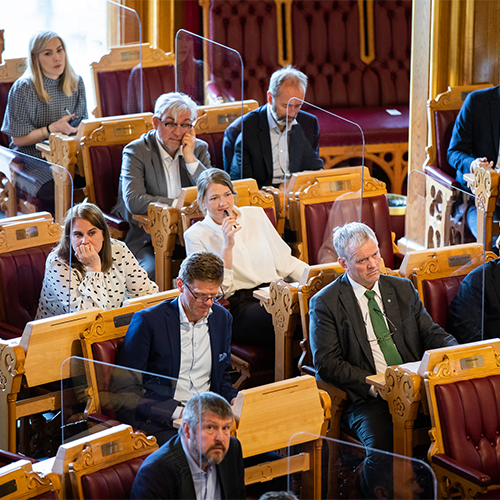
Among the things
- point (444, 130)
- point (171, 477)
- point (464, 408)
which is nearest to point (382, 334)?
point (464, 408)

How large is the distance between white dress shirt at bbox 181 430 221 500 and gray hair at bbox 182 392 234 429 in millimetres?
65

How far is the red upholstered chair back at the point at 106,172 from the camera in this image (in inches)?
161

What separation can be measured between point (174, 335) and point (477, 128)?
2184mm

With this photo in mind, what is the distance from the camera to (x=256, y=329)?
338cm

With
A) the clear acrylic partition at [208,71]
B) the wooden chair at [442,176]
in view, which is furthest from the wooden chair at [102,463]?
the clear acrylic partition at [208,71]

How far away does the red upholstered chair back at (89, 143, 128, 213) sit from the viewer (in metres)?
4.10

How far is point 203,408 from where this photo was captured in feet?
7.19

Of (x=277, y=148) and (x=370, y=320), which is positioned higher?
(x=277, y=148)

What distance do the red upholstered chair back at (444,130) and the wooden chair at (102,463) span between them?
265 cm

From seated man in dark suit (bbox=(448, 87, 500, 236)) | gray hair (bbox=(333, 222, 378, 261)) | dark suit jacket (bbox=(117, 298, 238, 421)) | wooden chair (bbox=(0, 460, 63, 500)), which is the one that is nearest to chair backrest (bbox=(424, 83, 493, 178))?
seated man in dark suit (bbox=(448, 87, 500, 236))

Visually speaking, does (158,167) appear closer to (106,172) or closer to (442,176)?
(106,172)

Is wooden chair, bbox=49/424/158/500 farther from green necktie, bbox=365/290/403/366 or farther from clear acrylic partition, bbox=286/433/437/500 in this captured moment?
green necktie, bbox=365/290/403/366

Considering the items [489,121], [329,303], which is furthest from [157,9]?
[329,303]

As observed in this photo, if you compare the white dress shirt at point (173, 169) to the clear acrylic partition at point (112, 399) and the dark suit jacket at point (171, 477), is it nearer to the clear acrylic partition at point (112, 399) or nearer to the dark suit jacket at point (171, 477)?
the clear acrylic partition at point (112, 399)
